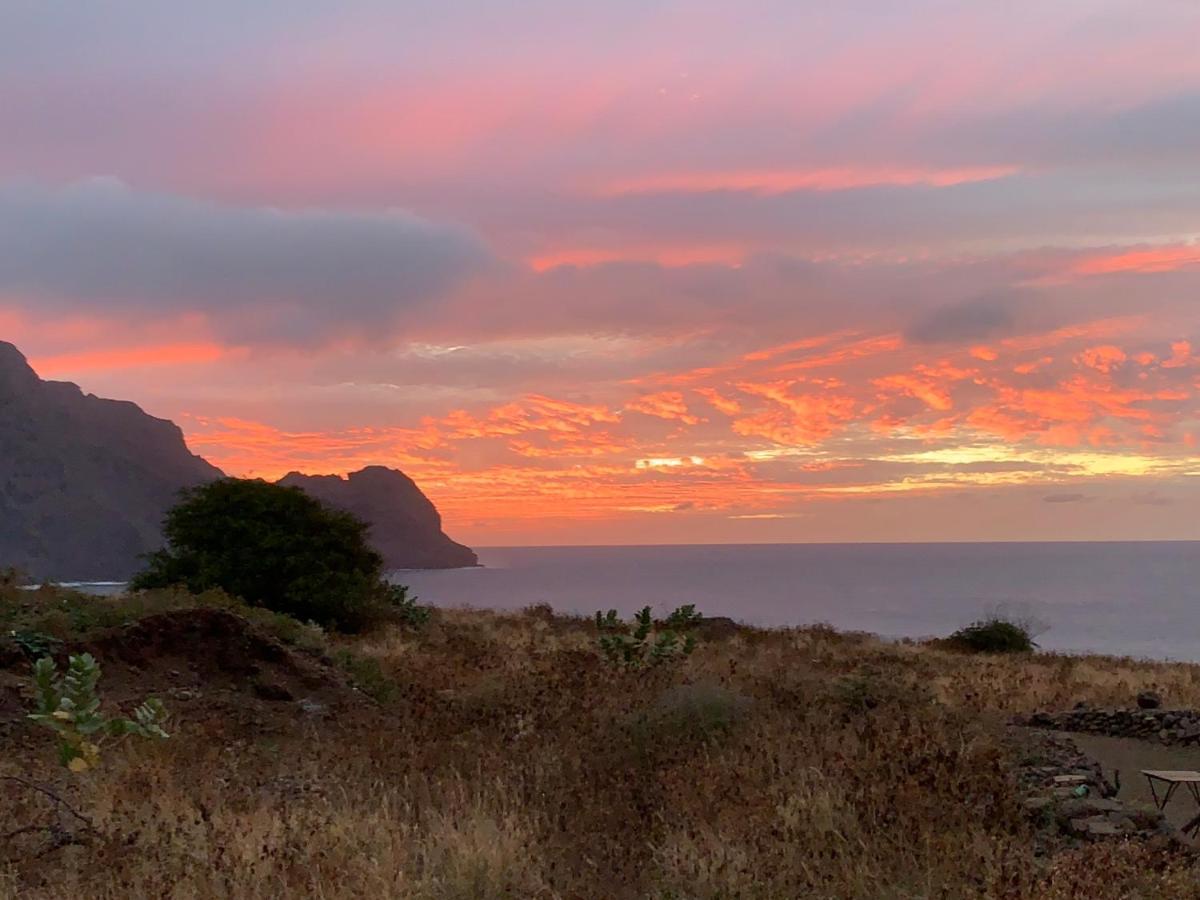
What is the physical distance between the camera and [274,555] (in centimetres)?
2519

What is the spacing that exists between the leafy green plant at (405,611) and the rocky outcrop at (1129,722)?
57.5 ft

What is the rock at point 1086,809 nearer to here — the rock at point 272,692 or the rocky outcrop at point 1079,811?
the rocky outcrop at point 1079,811

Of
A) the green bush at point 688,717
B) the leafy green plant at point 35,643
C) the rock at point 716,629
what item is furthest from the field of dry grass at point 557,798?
the rock at point 716,629

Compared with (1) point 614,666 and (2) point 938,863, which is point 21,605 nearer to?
(1) point 614,666

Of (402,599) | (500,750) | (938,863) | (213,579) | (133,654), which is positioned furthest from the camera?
(402,599)

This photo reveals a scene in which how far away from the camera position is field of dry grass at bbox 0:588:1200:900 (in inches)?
235

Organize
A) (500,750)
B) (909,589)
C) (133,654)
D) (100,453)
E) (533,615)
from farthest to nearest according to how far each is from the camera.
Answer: (100,453), (909,589), (533,615), (133,654), (500,750)

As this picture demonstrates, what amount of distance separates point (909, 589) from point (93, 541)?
132m

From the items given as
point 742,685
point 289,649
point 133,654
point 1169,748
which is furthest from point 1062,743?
point 133,654

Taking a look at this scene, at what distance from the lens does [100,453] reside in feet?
576

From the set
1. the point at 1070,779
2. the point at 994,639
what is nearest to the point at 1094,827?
the point at 1070,779

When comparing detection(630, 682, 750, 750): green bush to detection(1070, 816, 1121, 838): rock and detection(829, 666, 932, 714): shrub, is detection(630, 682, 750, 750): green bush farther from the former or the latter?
detection(1070, 816, 1121, 838): rock

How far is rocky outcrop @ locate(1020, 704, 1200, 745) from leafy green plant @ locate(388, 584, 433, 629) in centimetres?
1752

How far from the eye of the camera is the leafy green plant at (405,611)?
1102 inches
